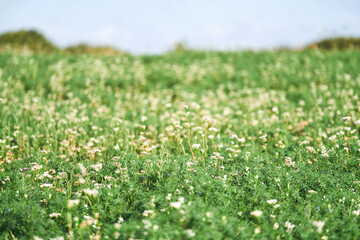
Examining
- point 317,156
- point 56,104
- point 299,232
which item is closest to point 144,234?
point 299,232

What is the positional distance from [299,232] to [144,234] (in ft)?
5.20

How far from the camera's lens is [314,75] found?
10.6 meters

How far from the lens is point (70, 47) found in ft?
66.1

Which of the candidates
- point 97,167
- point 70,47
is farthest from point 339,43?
point 97,167

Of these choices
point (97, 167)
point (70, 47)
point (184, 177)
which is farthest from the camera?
point (70, 47)

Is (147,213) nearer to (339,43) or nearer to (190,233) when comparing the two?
(190,233)

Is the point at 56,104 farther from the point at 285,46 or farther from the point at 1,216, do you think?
the point at 285,46

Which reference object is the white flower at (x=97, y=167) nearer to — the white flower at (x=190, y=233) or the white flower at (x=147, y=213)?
the white flower at (x=147, y=213)

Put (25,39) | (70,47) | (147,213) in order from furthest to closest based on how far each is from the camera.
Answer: (25,39), (70,47), (147,213)

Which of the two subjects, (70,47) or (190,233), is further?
(70,47)

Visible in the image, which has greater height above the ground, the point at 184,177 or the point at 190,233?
the point at 184,177

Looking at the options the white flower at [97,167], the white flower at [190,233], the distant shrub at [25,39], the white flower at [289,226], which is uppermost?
the distant shrub at [25,39]

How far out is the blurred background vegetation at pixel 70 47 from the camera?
17.1 metres

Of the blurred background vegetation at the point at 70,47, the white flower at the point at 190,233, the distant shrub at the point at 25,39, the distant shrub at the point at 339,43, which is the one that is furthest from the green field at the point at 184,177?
the distant shrub at the point at 25,39
